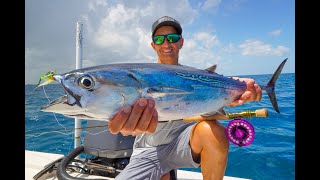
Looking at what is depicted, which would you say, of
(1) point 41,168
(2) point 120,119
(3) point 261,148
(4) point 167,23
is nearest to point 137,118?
(2) point 120,119

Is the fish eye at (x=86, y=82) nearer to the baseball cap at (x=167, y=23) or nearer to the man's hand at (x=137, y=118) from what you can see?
the man's hand at (x=137, y=118)

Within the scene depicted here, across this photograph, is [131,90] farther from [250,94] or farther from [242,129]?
[242,129]

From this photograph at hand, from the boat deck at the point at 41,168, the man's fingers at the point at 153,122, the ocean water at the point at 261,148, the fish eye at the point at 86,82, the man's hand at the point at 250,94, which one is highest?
the fish eye at the point at 86,82

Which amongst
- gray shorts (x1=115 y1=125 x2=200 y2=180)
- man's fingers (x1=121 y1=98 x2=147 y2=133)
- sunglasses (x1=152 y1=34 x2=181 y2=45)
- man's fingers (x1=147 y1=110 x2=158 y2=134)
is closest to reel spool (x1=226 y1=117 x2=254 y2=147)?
gray shorts (x1=115 y1=125 x2=200 y2=180)

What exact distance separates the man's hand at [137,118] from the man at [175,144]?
0.42 feet

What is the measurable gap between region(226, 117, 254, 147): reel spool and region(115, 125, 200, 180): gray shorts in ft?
1.78

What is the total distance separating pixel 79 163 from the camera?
3906mm

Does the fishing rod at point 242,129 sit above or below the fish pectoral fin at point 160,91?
below

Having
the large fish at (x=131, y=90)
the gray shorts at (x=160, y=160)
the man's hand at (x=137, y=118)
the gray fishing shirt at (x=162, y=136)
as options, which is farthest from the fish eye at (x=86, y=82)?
the gray shorts at (x=160, y=160)

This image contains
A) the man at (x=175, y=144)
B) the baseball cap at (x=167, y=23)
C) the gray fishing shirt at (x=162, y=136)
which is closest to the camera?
the man at (x=175, y=144)

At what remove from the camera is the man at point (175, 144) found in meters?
2.61

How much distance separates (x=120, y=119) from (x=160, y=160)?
4.27 ft

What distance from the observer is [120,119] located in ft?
5.92
